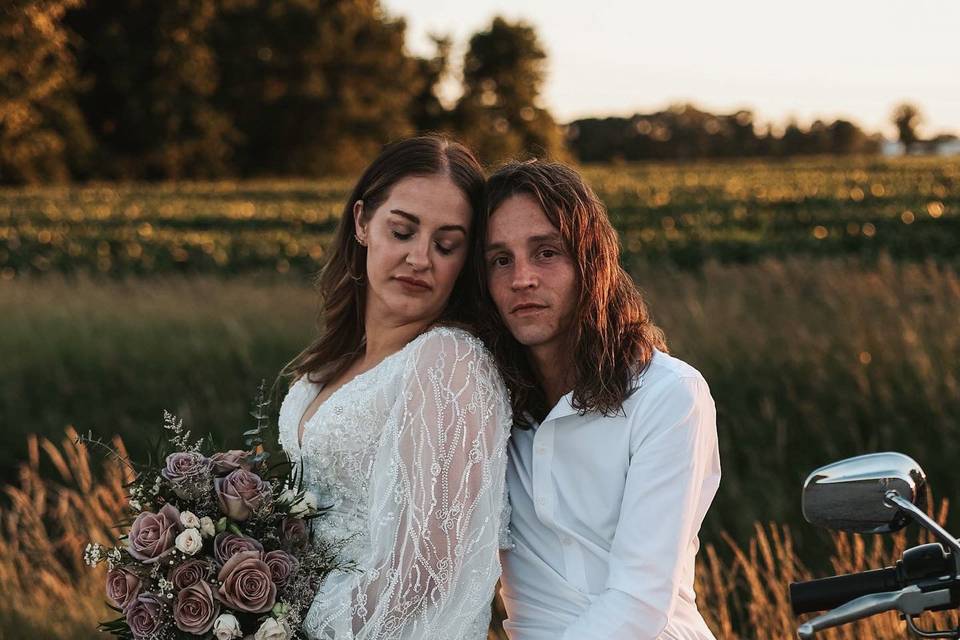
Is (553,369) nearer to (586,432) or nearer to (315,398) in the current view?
(586,432)

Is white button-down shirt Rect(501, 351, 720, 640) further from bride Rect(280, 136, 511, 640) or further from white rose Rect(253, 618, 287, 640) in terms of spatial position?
white rose Rect(253, 618, 287, 640)

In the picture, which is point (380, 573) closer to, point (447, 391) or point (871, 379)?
point (447, 391)

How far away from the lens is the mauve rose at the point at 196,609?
236 centimetres

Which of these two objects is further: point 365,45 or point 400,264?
point 365,45

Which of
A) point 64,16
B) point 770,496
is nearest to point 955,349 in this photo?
point 770,496

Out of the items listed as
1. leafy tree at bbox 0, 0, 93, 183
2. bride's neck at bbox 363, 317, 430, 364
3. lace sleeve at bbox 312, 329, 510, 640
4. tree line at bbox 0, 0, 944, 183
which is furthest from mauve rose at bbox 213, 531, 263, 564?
leafy tree at bbox 0, 0, 93, 183

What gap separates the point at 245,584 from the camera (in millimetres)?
2379

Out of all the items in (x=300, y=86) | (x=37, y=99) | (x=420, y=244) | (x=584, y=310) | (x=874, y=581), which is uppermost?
(x=300, y=86)

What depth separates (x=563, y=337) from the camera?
8.68 feet

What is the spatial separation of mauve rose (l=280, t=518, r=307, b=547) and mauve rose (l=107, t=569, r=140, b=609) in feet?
1.12

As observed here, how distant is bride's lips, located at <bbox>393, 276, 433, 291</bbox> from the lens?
9.12ft

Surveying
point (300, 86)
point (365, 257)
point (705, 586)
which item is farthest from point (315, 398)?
point (300, 86)

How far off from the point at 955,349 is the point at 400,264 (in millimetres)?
4548

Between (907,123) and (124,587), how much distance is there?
6763 cm
